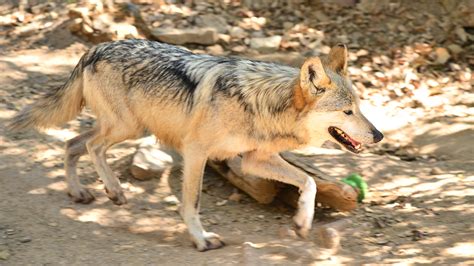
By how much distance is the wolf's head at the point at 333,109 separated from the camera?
414 centimetres

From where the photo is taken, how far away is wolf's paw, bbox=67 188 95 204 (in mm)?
5102

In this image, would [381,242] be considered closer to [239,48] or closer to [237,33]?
[239,48]

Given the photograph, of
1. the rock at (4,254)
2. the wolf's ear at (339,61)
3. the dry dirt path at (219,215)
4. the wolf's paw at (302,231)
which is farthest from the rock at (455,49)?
the rock at (4,254)

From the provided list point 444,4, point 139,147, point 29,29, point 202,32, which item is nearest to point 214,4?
point 202,32

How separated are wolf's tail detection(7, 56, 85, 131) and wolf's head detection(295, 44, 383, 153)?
74.9 inches

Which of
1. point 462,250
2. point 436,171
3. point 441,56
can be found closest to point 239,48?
point 441,56

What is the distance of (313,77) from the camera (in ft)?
13.5

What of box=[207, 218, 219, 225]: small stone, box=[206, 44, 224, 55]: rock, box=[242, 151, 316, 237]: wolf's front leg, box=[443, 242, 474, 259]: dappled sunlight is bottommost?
box=[207, 218, 219, 225]: small stone

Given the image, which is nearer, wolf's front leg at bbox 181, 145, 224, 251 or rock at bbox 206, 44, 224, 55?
wolf's front leg at bbox 181, 145, 224, 251

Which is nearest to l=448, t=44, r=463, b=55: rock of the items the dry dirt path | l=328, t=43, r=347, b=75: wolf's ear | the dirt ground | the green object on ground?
the dirt ground

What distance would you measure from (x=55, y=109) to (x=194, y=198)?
1468 millimetres

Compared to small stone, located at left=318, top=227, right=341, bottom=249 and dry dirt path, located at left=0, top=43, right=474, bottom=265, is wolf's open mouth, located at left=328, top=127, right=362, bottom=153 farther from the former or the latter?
dry dirt path, located at left=0, top=43, right=474, bottom=265

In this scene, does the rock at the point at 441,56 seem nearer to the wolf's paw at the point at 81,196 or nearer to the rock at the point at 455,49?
the rock at the point at 455,49

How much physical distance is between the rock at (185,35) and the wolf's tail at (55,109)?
8.98 feet
